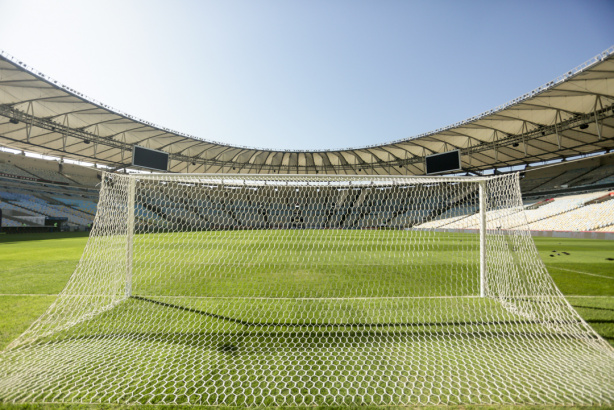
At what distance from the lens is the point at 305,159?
28297mm

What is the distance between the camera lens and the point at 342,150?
24.2 meters

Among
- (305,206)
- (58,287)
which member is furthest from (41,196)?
(58,287)

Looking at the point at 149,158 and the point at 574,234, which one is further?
the point at 149,158

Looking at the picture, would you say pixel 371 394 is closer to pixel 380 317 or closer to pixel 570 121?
pixel 380 317

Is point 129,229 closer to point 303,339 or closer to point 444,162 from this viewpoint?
point 303,339

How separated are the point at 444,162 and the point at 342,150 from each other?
8.50 meters

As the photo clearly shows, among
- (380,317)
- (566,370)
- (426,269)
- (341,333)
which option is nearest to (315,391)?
(341,333)

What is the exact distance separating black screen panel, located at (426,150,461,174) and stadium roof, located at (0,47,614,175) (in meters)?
1.52

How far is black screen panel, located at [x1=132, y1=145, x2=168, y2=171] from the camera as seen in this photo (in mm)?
17578

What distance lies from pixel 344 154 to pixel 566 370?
80.6 feet

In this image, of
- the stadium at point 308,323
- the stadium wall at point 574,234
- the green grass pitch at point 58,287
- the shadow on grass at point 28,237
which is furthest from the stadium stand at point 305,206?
the stadium at point 308,323

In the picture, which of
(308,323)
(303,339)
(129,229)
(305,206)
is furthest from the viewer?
(305,206)

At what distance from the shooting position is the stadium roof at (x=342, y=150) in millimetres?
12531

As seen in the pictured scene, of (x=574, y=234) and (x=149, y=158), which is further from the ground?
(x=149, y=158)
